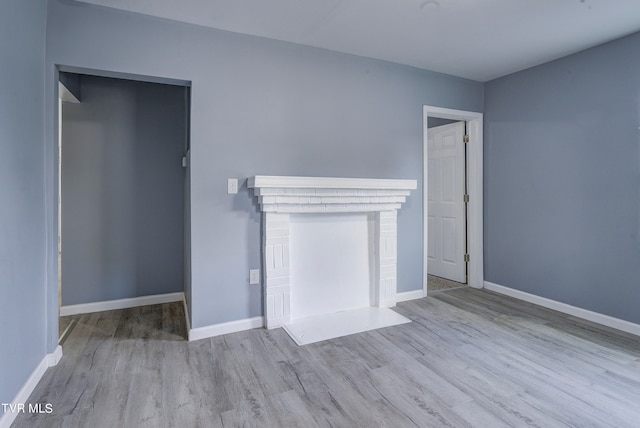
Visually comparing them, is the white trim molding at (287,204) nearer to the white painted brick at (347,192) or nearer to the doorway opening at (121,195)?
the white painted brick at (347,192)

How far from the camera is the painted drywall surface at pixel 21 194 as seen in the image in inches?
65.4

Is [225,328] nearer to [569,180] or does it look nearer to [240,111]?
[240,111]

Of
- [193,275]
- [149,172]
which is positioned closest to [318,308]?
[193,275]

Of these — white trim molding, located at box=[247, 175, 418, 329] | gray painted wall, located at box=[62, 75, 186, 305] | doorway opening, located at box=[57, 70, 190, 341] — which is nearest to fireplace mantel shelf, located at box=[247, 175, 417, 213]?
white trim molding, located at box=[247, 175, 418, 329]

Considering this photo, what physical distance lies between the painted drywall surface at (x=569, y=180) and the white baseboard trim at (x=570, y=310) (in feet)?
0.18

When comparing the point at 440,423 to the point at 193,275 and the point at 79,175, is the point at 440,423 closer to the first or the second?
the point at 193,275

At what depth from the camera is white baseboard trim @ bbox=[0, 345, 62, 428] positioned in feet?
5.43

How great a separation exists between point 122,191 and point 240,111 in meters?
1.59

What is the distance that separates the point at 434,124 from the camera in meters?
4.71

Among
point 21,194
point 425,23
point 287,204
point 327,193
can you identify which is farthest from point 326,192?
point 21,194

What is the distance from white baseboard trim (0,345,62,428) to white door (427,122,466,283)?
409 cm

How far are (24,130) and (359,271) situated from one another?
2.72 m

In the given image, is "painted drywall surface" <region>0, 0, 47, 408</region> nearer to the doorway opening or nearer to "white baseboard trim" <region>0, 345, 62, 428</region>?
"white baseboard trim" <region>0, 345, 62, 428</region>

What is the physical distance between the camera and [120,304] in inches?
134
